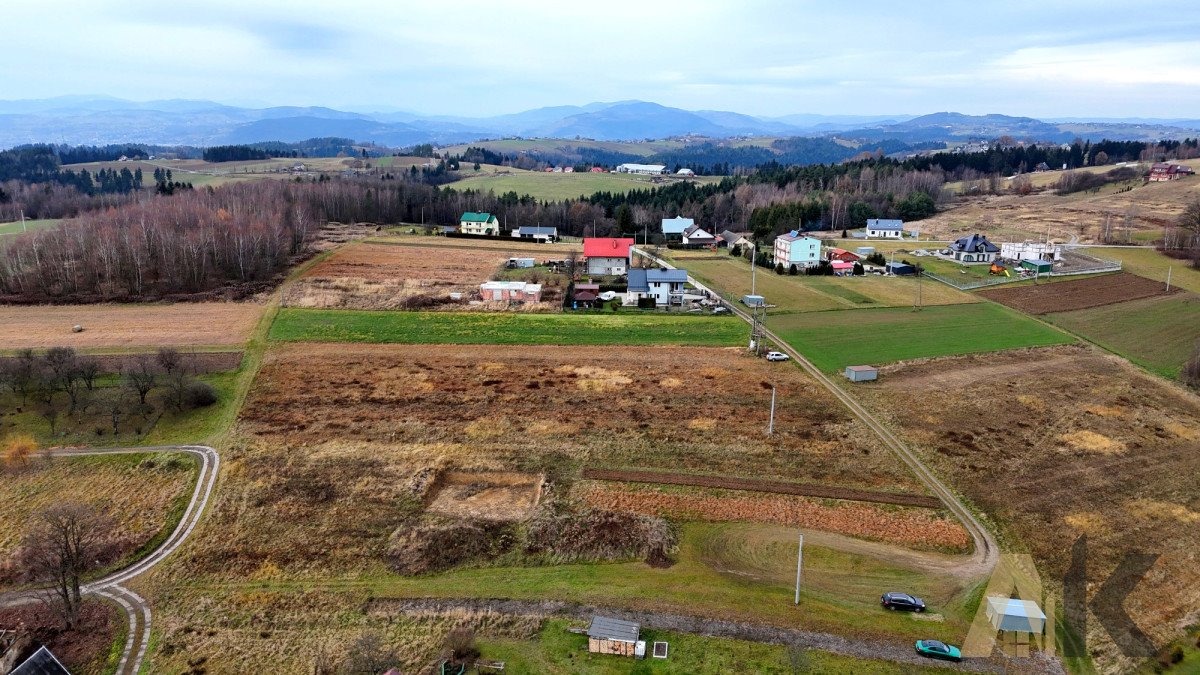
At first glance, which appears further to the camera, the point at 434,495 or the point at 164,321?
the point at 164,321

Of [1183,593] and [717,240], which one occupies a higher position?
[717,240]

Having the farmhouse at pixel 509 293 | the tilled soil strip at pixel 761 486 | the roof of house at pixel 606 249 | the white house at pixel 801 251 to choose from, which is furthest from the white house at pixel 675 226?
the tilled soil strip at pixel 761 486

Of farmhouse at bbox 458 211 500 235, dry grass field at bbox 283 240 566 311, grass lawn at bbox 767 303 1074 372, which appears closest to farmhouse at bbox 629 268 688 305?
dry grass field at bbox 283 240 566 311

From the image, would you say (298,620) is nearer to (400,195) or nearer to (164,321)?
(164,321)

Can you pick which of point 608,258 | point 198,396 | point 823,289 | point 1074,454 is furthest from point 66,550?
point 823,289

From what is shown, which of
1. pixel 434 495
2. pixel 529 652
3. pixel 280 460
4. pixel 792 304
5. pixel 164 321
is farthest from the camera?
pixel 792 304

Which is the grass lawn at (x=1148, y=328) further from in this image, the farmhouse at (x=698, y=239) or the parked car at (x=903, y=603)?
the farmhouse at (x=698, y=239)

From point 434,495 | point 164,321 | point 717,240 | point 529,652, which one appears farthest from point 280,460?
point 717,240

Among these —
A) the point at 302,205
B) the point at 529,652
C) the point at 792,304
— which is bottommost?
the point at 529,652
